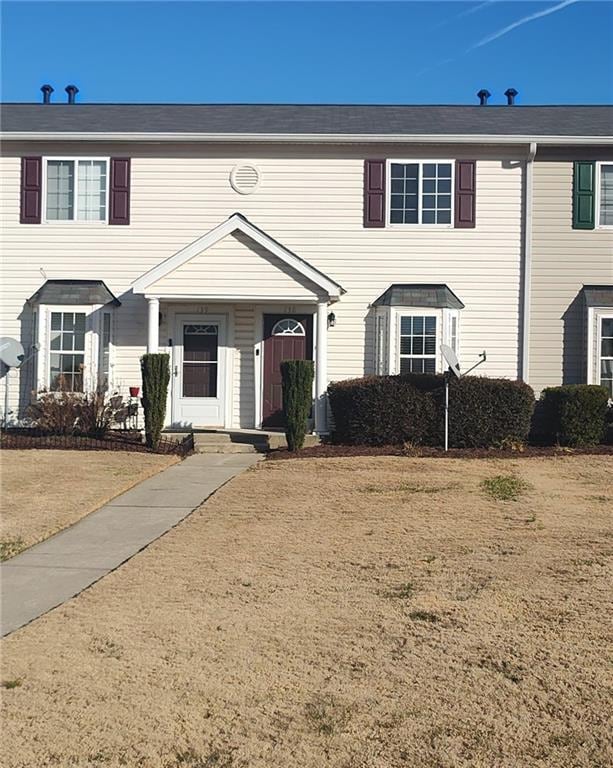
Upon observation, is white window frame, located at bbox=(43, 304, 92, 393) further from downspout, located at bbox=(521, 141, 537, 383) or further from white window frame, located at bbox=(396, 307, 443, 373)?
downspout, located at bbox=(521, 141, 537, 383)

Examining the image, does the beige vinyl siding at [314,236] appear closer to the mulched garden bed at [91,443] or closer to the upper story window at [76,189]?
the upper story window at [76,189]

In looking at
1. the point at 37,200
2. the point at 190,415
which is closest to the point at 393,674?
the point at 190,415

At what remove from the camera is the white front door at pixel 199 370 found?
15.8 meters

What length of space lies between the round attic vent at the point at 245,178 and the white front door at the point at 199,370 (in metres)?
2.43

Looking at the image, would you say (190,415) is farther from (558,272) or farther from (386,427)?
(558,272)

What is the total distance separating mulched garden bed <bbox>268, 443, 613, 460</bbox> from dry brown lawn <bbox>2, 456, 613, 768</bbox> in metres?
4.34

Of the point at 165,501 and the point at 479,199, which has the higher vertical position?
the point at 479,199

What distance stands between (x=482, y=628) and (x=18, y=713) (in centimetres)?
281

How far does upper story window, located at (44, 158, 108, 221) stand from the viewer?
618 inches

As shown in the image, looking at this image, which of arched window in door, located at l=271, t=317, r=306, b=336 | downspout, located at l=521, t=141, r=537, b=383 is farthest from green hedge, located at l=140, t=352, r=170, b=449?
downspout, located at l=521, t=141, r=537, b=383

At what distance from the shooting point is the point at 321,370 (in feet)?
47.4

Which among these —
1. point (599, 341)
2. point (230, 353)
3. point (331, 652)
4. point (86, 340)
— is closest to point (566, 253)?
point (599, 341)

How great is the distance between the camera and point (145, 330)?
15.7m

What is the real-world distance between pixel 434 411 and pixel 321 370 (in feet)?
6.89
